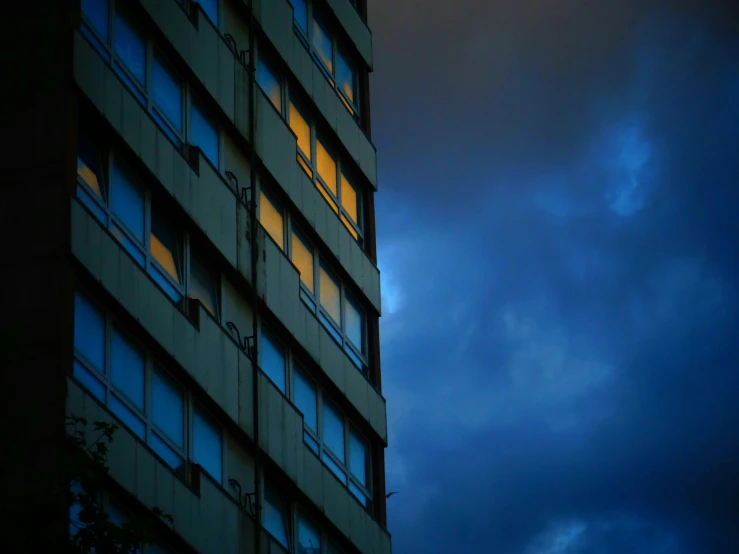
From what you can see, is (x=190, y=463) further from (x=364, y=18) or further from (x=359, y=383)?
(x=364, y=18)

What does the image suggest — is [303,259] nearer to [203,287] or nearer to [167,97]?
[203,287]

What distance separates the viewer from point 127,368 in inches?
926

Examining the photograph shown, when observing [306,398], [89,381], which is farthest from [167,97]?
[306,398]

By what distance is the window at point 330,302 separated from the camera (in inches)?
1206

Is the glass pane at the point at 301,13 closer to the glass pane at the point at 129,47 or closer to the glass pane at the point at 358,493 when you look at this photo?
the glass pane at the point at 129,47

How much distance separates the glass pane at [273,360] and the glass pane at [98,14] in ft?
22.2

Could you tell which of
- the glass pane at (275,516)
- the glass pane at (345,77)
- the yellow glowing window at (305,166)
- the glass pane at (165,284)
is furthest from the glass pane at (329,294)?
the glass pane at (165,284)

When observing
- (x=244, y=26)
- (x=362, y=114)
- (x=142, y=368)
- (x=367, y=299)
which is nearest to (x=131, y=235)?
(x=142, y=368)

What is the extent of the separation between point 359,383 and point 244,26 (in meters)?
7.66

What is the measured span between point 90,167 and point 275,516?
796 cm

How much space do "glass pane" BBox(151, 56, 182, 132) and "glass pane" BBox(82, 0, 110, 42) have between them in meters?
1.68

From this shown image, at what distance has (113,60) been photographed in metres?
24.5

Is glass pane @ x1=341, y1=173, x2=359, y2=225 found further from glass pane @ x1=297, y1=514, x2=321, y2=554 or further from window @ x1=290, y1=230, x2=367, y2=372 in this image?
glass pane @ x1=297, y1=514, x2=321, y2=554

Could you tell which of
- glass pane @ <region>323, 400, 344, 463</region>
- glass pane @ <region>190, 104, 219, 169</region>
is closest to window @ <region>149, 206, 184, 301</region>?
glass pane @ <region>190, 104, 219, 169</region>
